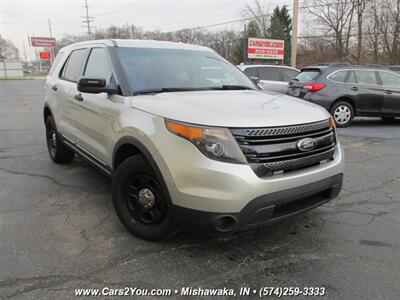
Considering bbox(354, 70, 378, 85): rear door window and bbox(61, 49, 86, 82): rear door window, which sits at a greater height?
bbox(61, 49, 86, 82): rear door window

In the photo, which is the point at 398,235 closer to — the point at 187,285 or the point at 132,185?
the point at 187,285

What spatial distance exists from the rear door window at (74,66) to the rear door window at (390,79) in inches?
315

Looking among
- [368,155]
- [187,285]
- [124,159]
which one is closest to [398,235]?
[187,285]

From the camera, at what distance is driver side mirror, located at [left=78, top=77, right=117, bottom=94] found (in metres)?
3.36

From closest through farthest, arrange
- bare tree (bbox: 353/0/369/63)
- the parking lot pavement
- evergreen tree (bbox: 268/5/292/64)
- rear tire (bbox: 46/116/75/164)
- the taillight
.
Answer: the parking lot pavement, rear tire (bbox: 46/116/75/164), the taillight, bare tree (bbox: 353/0/369/63), evergreen tree (bbox: 268/5/292/64)

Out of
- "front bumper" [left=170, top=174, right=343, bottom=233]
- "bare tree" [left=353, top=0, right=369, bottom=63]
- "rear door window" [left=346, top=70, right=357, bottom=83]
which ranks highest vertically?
Result: "bare tree" [left=353, top=0, right=369, bottom=63]

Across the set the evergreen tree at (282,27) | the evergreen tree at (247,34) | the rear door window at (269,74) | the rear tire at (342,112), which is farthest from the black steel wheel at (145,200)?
the evergreen tree at (247,34)

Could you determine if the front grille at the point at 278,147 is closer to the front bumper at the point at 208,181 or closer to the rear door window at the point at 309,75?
the front bumper at the point at 208,181

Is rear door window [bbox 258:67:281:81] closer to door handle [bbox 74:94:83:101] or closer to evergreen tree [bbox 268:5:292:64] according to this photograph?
door handle [bbox 74:94:83:101]

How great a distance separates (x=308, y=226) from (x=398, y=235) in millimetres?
802

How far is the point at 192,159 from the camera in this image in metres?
2.61

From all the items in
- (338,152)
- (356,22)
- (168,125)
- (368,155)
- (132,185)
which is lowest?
(368,155)

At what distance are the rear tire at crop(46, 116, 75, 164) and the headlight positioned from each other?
3417 millimetres

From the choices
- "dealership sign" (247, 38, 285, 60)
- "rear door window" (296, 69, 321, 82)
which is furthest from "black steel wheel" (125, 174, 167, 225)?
"dealership sign" (247, 38, 285, 60)
